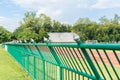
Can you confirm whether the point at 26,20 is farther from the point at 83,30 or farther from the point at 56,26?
the point at 83,30

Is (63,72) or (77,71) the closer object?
(77,71)

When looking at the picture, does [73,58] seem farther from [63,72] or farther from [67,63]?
[63,72]

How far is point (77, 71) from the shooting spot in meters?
5.09

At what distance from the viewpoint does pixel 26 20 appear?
377 feet

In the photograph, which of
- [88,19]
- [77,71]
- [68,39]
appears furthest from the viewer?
[88,19]

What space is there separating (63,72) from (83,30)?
11250 centimetres

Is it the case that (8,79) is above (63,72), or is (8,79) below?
below

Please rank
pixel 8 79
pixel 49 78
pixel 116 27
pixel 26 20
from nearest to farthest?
pixel 49 78 < pixel 8 79 < pixel 116 27 < pixel 26 20

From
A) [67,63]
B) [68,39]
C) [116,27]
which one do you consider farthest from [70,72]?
[116,27]

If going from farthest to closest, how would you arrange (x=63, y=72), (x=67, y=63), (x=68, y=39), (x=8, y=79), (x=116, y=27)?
(x=116, y=27)
(x=68, y=39)
(x=8, y=79)
(x=63, y=72)
(x=67, y=63)

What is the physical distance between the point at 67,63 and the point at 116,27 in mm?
103013

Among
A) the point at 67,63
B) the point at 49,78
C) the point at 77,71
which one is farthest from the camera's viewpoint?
the point at 49,78

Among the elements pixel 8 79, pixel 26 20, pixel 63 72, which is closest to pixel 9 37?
pixel 26 20

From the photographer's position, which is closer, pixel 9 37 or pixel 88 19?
pixel 9 37
